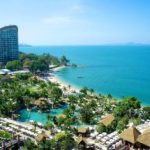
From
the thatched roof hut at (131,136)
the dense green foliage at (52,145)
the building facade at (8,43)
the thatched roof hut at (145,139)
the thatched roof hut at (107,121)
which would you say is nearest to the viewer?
the thatched roof hut at (145,139)

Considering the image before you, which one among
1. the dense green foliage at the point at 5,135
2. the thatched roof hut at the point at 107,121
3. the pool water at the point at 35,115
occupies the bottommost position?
the pool water at the point at 35,115

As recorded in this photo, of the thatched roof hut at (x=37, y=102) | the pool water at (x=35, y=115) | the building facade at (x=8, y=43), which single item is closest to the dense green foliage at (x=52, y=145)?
the pool water at (x=35, y=115)

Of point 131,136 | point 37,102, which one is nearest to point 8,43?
point 37,102

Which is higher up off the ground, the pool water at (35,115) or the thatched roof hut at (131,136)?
the thatched roof hut at (131,136)

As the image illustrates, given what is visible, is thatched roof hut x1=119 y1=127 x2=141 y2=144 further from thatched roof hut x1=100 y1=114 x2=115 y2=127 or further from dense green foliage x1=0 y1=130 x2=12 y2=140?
dense green foliage x1=0 y1=130 x2=12 y2=140

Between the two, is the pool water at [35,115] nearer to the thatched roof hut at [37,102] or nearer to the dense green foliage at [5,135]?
the thatched roof hut at [37,102]

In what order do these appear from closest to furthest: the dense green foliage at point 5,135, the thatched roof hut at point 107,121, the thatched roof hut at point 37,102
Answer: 1. the dense green foliage at point 5,135
2. the thatched roof hut at point 107,121
3. the thatched roof hut at point 37,102

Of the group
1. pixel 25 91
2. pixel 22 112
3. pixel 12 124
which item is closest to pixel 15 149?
pixel 12 124

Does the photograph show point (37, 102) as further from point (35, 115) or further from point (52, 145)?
point (52, 145)
